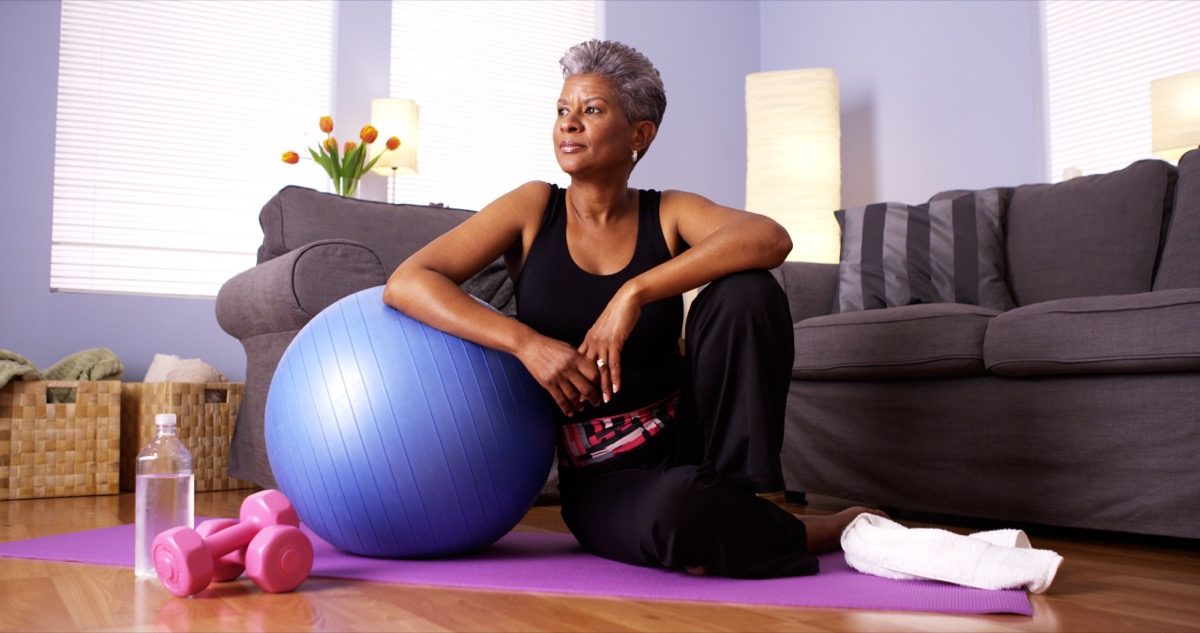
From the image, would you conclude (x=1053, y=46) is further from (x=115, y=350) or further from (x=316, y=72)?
(x=115, y=350)

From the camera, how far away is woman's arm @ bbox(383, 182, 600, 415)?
1721mm

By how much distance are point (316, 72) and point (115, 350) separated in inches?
61.1

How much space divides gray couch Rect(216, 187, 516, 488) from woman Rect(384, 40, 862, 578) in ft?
2.49

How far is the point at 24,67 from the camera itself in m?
4.18

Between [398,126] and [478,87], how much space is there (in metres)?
0.83

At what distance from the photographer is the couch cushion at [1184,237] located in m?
2.67

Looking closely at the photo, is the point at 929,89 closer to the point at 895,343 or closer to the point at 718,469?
the point at 895,343

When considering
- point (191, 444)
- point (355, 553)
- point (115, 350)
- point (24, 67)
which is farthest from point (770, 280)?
point (24, 67)

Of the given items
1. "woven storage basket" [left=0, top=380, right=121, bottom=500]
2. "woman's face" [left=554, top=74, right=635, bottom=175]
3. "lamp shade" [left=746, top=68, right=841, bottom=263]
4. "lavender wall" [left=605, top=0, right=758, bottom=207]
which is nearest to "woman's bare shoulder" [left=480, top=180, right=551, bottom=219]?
"woman's face" [left=554, top=74, right=635, bottom=175]

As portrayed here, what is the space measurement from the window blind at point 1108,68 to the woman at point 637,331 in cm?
296

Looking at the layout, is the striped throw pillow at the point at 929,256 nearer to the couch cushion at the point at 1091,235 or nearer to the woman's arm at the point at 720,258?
the couch cushion at the point at 1091,235

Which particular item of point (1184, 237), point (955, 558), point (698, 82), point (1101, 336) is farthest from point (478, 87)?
point (955, 558)

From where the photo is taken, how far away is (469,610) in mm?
1453

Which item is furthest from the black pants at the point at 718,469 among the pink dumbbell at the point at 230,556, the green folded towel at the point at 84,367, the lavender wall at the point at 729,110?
the lavender wall at the point at 729,110
